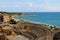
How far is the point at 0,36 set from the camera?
539 inches

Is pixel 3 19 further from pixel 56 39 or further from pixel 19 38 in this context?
pixel 56 39

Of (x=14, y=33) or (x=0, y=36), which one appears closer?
(x=0, y=36)

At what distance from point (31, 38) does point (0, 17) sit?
24.7m

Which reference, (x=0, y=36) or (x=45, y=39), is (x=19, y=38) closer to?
(x=0, y=36)

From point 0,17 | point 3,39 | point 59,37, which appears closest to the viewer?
point 59,37

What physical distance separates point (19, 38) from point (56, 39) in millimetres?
4856

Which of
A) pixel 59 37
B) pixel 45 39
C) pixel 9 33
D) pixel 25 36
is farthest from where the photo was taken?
pixel 9 33

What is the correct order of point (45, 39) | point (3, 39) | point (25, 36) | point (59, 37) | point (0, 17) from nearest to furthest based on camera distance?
1. point (59, 37)
2. point (45, 39)
3. point (3, 39)
4. point (25, 36)
5. point (0, 17)

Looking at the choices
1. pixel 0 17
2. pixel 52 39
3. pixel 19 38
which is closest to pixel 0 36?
pixel 19 38

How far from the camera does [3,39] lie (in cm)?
1353

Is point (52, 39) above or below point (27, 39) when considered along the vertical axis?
above

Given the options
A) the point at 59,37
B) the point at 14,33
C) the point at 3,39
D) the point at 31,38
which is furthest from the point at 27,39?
the point at 59,37

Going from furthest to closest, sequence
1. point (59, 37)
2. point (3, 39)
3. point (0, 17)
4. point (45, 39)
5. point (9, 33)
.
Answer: point (0, 17), point (9, 33), point (3, 39), point (45, 39), point (59, 37)

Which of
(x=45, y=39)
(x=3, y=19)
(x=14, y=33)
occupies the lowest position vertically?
(x=3, y=19)
